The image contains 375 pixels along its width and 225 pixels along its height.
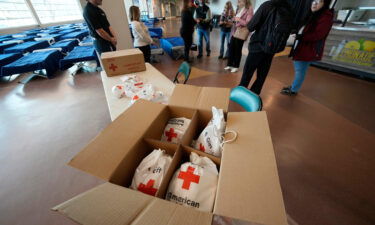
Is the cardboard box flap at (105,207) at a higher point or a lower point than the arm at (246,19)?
lower

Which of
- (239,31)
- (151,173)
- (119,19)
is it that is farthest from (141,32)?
(151,173)

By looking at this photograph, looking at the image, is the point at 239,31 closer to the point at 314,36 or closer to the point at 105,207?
the point at 314,36

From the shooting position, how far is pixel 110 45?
2.53 metres

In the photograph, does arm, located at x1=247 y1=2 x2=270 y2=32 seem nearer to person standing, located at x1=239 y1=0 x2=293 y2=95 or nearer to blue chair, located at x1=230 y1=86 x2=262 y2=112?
person standing, located at x1=239 y1=0 x2=293 y2=95

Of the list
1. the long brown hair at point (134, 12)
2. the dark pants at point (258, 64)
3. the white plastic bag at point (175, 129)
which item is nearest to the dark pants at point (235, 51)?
the dark pants at point (258, 64)

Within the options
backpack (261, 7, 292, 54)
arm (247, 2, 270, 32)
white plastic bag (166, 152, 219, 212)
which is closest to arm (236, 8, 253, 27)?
arm (247, 2, 270, 32)

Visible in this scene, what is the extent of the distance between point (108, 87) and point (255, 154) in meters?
1.33

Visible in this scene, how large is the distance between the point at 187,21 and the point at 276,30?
7.29 feet

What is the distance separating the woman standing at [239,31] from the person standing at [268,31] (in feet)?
3.93

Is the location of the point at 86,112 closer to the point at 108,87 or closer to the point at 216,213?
the point at 108,87

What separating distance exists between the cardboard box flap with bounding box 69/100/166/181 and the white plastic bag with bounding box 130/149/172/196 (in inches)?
3.7

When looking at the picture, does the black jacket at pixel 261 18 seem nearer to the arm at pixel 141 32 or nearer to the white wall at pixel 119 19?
the arm at pixel 141 32

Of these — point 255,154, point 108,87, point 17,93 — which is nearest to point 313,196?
point 255,154

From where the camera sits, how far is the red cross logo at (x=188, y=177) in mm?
518
